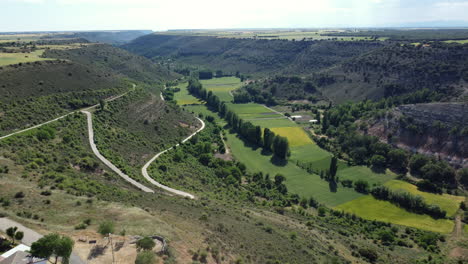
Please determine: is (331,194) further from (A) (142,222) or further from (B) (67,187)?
(B) (67,187)

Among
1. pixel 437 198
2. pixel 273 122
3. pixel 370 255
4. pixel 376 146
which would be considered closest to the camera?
pixel 370 255

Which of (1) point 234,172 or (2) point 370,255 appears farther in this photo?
(1) point 234,172

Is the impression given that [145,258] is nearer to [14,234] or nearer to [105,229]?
[105,229]

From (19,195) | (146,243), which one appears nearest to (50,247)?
(146,243)

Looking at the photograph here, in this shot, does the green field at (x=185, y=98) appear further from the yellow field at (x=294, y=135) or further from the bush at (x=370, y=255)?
the bush at (x=370, y=255)

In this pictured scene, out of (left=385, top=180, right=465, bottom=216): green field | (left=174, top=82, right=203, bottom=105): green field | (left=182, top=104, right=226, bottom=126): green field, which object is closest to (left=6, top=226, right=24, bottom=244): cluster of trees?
(left=385, top=180, right=465, bottom=216): green field

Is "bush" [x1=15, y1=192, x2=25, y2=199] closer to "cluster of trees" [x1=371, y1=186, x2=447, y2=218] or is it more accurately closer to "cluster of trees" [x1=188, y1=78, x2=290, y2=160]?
"cluster of trees" [x1=188, y1=78, x2=290, y2=160]

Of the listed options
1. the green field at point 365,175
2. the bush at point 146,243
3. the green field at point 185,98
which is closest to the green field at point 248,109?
the green field at point 185,98

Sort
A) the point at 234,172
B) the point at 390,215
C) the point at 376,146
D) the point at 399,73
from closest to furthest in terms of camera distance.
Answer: the point at 390,215, the point at 234,172, the point at 376,146, the point at 399,73

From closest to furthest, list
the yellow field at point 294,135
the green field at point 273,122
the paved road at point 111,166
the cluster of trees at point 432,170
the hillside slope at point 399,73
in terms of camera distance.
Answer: the paved road at point 111,166 < the cluster of trees at point 432,170 < the yellow field at point 294,135 < the hillside slope at point 399,73 < the green field at point 273,122
